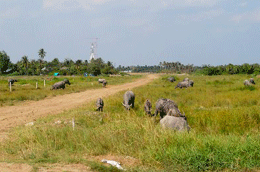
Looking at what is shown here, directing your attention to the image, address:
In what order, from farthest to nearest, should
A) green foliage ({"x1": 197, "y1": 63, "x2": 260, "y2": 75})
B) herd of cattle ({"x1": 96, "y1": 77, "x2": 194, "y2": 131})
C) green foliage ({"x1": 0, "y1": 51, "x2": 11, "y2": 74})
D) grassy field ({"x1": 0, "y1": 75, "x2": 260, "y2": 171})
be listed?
1. green foliage ({"x1": 0, "y1": 51, "x2": 11, "y2": 74})
2. green foliage ({"x1": 197, "y1": 63, "x2": 260, "y2": 75})
3. herd of cattle ({"x1": 96, "y1": 77, "x2": 194, "y2": 131})
4. grassy field ({"x1": 0, "y1": 75, "x2": 260, "y2": 171})

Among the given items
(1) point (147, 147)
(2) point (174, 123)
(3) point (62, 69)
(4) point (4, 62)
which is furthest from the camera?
(3) point (62, 69)

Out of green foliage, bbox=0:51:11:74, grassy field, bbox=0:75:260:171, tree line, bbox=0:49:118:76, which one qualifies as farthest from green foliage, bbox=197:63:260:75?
grassy field, bbox=0:75:260:171

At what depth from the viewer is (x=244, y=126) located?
Answer: 843 centimetres

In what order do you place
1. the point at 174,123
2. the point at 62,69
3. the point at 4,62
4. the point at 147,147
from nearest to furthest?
the point at 147,147 → the point at 174,123 → the point at 4,62 → the point at 62,69

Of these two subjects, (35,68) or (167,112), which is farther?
(35,68)

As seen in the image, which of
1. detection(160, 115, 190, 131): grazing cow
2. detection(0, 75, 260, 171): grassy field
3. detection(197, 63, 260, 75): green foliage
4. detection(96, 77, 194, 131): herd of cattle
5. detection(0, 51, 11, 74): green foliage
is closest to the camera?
detection(0, 75, 260, 171): grassy field

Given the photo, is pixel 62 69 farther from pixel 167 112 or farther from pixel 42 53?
pixel 167 112

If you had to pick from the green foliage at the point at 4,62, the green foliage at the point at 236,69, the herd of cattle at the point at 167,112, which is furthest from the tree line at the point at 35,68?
the herd of cattle at the point at 167,112

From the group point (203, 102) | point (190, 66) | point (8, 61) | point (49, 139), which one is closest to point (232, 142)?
point (49, 139)

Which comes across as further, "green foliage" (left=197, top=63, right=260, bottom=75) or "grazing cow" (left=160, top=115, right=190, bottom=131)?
"green foliage" (left=197, top=63, right=260, bottom=75)

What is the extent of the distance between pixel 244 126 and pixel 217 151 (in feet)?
12.1

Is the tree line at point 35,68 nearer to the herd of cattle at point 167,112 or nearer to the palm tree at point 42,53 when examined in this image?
the palm tree at point 42,53

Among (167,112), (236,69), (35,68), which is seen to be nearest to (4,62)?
(35,68)

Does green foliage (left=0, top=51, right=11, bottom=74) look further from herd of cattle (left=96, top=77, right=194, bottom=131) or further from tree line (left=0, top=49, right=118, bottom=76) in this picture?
herd of cattle (left=96, top=77, right=194, bottom=131)
